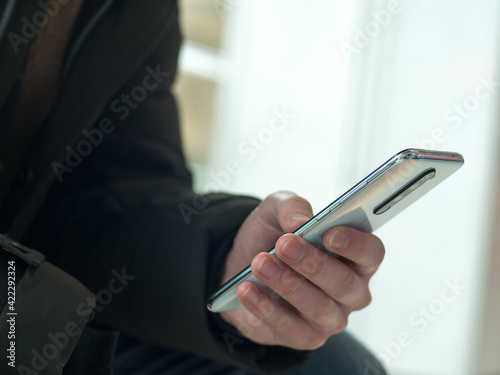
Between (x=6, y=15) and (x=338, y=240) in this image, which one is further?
(x=6, y=15)

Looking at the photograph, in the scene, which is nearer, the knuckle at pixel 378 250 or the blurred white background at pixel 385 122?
the knuckle at pixel 378 250

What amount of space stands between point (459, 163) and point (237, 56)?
2059 mm

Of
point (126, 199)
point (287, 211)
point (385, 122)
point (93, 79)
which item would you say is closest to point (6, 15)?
point (93, 79)

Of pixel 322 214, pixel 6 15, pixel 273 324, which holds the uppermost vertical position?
pixel 6 15

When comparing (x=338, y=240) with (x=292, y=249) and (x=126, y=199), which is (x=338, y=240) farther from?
(x=126, y=199)

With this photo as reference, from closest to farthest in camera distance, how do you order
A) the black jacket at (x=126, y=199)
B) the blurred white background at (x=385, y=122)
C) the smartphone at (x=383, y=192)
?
the smartphone at (x=383, y=192) < the black jacket at (x=126, y=199) < the blurred white background at (x=385, y=122)

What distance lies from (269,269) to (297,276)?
0.10ft

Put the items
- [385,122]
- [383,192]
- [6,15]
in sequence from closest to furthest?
1. [383,192]
2. [6,15]
3. [385,122]

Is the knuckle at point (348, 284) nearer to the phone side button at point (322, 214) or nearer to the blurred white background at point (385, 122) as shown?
the phone side button at point (322, 214)

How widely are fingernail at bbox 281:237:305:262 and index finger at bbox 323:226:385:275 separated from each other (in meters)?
0.02

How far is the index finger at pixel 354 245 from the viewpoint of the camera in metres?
0.34

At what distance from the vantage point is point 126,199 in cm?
54

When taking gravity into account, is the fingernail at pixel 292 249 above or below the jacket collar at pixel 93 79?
below

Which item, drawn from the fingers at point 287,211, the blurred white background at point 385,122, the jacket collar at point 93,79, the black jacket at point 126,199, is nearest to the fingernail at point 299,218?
the fingers at point 287,211
